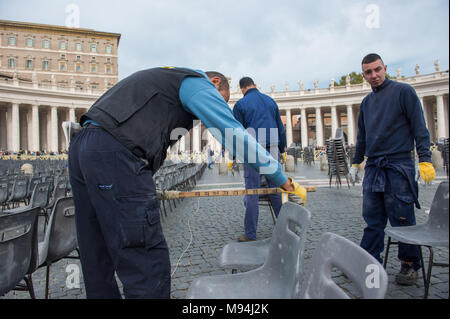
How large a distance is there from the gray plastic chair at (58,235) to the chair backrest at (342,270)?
2224 mm

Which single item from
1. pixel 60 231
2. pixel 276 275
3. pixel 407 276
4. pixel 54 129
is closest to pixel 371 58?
pixel 407 276

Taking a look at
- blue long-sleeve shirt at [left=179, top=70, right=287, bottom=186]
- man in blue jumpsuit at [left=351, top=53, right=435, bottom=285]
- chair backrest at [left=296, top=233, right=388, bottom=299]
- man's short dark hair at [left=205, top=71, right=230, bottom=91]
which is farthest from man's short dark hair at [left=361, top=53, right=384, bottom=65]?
chair backrest at [left=296, top=233, right=388, bottom=299]

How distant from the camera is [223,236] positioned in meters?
4.65

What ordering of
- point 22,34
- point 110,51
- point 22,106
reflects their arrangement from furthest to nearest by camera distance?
1. point 110,51
2. point 22,34
3. point 22,106

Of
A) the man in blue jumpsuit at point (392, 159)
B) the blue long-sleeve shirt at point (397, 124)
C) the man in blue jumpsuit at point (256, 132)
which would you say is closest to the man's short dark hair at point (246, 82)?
the man in blue jumpsuit at point (256, 132)

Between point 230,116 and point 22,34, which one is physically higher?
point 22,34

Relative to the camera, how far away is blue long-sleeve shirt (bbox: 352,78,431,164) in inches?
107

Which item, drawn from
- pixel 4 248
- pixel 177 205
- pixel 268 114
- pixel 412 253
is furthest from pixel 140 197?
pixel 177 205

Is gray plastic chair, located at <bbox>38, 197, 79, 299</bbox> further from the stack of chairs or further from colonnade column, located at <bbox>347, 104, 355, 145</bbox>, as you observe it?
colonnade column, located at <bbox>347, 104, 355, 145</bbox>

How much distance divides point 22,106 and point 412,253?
56621mm

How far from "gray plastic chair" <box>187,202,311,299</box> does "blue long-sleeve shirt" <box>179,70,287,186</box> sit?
344mm

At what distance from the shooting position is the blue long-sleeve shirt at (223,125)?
1646 millimetres

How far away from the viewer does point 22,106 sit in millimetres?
47219
